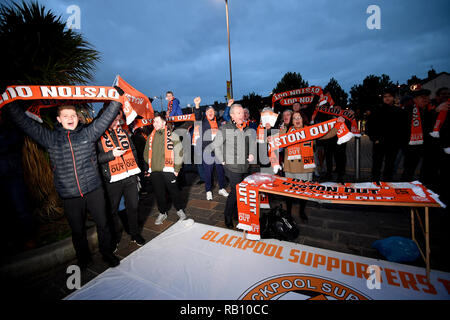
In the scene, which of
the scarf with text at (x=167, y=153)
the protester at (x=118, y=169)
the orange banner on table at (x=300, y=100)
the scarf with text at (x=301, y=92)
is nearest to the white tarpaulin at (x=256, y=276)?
the protester at (x=118, y=169)

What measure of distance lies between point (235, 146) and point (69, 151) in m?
2.34

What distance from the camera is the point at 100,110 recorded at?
9.23 ft

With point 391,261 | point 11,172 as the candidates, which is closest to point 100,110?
point 11,172

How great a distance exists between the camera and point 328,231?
3.27m

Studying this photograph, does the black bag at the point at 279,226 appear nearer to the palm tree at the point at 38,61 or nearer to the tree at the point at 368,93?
the palm tree at the point at 38,61

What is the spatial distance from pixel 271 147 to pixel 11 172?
424cm

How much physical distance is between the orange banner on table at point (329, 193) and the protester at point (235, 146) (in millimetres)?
309

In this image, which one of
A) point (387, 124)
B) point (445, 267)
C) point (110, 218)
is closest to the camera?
point (445, 267)

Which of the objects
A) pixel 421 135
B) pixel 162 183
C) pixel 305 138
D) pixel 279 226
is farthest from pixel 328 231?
pixel 421 135

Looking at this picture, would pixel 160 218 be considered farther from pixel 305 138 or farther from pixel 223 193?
pixel 305 138

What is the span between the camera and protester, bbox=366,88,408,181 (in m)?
4.27

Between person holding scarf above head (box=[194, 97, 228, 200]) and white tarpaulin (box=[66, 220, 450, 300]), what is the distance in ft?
7.41

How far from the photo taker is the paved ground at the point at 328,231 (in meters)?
2.42

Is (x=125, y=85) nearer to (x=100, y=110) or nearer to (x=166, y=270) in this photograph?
(x=100, y=110)
